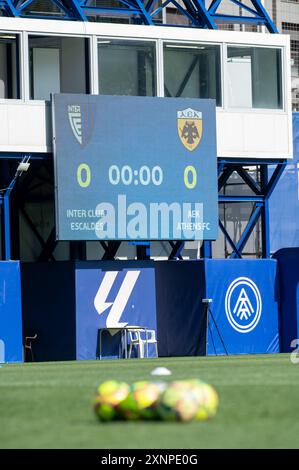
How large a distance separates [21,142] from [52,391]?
61.0 ft

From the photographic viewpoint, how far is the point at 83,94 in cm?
3247

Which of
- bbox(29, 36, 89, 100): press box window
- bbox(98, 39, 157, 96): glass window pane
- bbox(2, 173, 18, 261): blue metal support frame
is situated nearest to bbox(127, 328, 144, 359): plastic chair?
bbox(2, 173, 18, 261): blue metal support frame

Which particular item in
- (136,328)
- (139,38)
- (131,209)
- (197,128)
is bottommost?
(136,328)

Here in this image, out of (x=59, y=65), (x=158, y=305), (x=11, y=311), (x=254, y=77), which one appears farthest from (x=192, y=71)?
(x=11, y=311)

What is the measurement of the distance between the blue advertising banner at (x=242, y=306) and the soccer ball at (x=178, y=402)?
22.8m

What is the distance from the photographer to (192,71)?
34.9m

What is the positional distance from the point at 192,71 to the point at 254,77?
6.14 feet

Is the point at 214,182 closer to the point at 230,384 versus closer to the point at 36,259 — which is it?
the point at 36,259

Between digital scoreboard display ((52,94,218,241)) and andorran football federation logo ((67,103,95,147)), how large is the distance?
25 millimetres

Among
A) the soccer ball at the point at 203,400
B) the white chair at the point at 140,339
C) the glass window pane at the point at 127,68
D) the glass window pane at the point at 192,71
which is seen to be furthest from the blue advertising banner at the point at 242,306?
the soccer ball at the point at 203,400

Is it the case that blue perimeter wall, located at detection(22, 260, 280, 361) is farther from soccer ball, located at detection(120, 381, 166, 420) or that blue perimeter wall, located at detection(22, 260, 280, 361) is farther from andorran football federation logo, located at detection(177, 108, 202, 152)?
soccer ball, located at detection(120, 381, 166, 420)

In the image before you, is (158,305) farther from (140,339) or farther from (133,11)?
(133,11)
